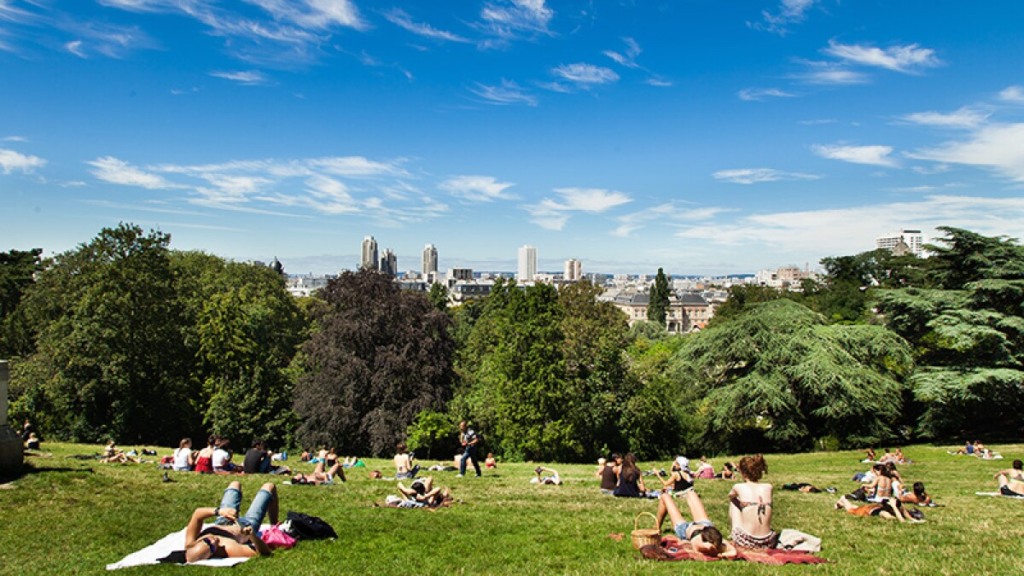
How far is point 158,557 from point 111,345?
2817 centimetres

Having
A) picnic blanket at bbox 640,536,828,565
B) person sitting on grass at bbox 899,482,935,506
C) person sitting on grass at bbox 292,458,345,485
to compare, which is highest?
picnic blanket at bbox 640,536,828,565

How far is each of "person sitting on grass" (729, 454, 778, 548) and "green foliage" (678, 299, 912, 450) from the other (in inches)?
894

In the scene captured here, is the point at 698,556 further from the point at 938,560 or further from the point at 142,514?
the point at 142,514

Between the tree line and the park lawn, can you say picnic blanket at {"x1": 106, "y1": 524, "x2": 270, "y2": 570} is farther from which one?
the tree line

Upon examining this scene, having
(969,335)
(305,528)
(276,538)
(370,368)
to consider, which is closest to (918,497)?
(305,528)

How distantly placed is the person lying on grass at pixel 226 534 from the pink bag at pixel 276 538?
175mm

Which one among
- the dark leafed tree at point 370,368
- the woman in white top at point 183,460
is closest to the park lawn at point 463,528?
the woman in white top at point 183,460

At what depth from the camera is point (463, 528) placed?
34.9 feet

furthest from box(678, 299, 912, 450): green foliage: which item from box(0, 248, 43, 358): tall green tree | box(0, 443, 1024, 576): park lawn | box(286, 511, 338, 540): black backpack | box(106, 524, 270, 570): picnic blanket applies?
box(0, 248, 43, 358): tall green tree

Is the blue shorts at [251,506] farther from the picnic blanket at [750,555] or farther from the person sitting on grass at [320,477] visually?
the person sitting on grass at [320,477]

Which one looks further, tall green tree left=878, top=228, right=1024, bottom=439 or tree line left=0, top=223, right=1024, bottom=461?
tree line left=0, top=223, right=1024, bottom=461

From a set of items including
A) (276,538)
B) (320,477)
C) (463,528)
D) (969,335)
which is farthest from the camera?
(969,335)

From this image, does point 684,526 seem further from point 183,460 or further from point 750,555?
point 183,460

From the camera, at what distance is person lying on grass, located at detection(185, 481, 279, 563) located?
8.47 meters
